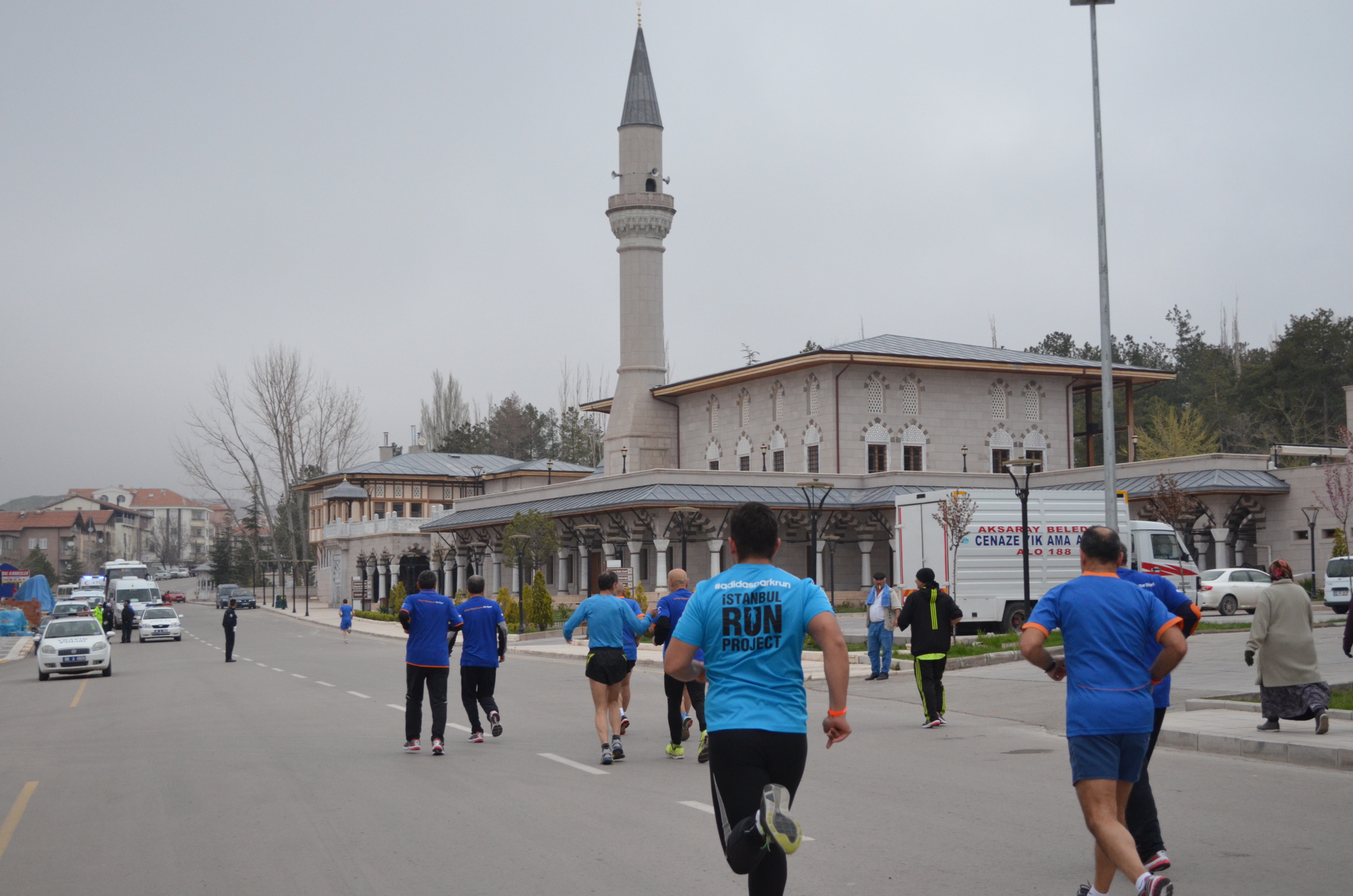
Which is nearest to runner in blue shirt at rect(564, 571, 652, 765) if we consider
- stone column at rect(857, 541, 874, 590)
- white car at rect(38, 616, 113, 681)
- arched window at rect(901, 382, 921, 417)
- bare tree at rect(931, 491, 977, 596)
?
bare tree at rect(931, 491, 977, 596)

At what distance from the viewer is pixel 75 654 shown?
1083 inches

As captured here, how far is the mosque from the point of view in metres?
47.8

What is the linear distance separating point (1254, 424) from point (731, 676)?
251 ft

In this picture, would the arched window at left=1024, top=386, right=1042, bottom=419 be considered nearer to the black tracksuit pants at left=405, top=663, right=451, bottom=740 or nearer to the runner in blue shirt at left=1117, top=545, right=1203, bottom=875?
the black tracksuit pants at left=405, top=663, right=451, bottom=740

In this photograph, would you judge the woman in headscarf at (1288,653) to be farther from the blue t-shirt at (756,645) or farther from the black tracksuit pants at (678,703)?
the blue t-shirt at (756,645)

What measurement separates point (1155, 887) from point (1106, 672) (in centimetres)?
97

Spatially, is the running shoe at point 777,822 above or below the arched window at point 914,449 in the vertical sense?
below

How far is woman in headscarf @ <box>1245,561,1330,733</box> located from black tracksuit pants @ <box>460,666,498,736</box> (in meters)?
7.57

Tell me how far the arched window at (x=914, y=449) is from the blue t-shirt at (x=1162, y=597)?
48.7 metres

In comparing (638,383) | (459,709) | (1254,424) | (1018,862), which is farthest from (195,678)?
(1254,424)

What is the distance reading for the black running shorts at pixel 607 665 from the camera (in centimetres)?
1195

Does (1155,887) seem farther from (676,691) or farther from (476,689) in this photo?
(476,689)

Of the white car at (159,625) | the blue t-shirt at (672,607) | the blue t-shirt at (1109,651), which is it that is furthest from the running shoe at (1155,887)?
the white car at (159,625)

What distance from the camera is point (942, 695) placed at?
590 inches
